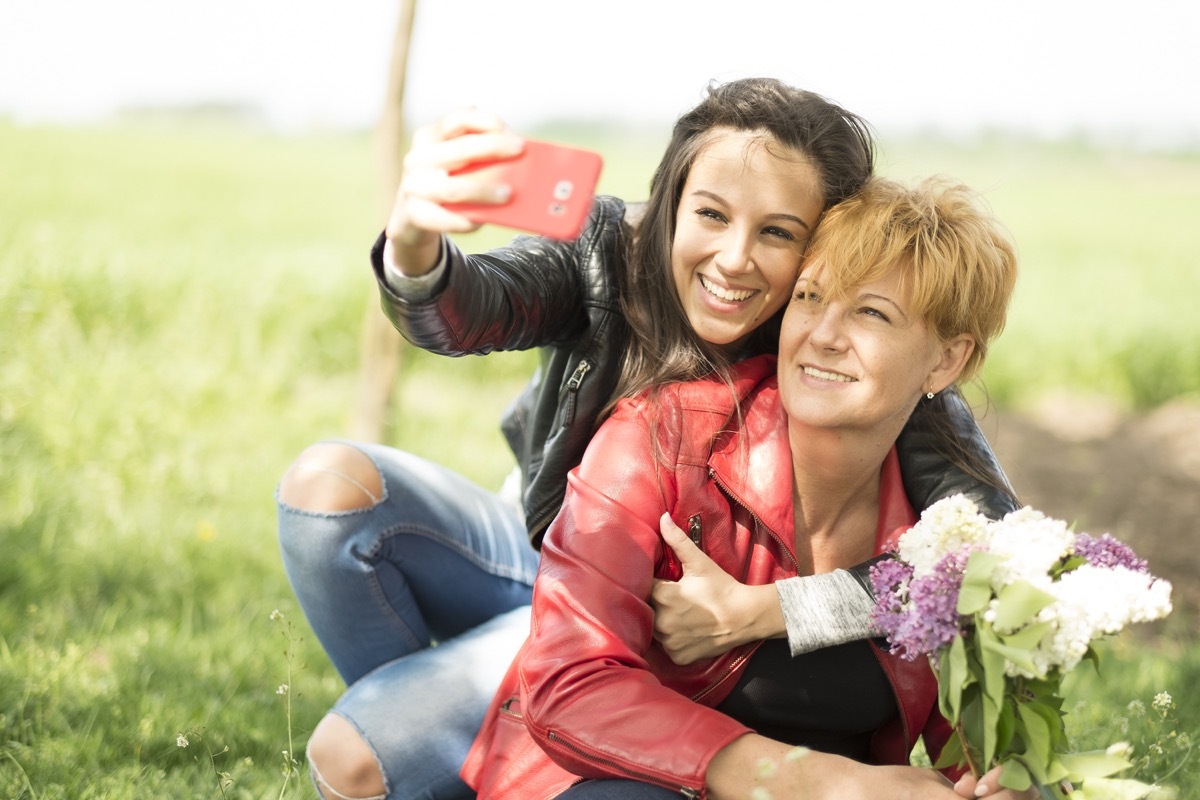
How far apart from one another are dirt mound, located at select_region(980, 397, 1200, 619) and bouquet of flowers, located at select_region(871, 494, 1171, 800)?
3346 mm

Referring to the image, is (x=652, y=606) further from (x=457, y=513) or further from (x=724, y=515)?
(x=457, y=513)

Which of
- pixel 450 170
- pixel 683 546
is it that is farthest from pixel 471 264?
pixel 683 546

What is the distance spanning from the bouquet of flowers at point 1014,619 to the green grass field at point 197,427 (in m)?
0.99

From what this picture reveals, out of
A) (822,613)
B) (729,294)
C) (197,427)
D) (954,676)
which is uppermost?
(729,294)

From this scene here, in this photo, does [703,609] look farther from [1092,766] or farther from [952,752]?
[1092,766]

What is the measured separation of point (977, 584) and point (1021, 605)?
0.08m

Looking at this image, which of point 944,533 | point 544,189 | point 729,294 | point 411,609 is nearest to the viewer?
point 544,189

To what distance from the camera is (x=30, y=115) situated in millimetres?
16500

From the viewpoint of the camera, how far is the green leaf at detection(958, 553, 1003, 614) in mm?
1849

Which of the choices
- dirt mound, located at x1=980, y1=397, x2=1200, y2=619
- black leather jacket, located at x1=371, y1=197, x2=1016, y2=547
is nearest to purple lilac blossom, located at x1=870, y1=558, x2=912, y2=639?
black leather jacket, located at x1=371, y1=197, x2=1016, y2=547

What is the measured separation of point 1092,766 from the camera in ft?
6.41

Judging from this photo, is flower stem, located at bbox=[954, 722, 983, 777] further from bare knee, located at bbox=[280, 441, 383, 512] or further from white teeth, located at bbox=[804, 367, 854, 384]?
bare knee, located at bbox=[280, 441, 383, 512]

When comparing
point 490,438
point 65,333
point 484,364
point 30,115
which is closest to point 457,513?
point 490,438

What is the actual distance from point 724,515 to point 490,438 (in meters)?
3.70
